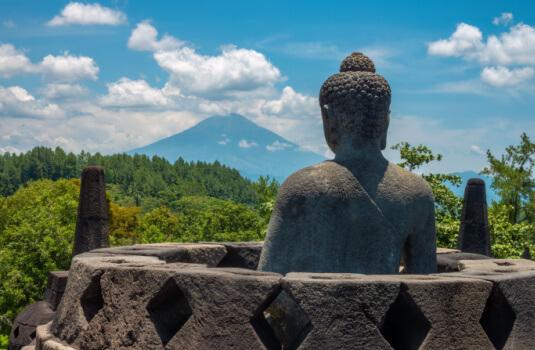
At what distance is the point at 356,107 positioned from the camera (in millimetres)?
5832

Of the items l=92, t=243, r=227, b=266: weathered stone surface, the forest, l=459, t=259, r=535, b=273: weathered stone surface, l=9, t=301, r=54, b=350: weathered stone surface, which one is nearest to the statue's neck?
l=459, t=259, r=535, b=273: weathered stone surface

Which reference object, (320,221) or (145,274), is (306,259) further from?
(145,274)

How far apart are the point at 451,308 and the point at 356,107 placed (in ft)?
6.39

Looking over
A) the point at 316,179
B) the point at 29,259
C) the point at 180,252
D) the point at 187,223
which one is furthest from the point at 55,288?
the point at 187,223

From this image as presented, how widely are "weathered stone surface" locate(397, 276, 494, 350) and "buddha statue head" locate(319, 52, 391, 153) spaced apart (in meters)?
1.55

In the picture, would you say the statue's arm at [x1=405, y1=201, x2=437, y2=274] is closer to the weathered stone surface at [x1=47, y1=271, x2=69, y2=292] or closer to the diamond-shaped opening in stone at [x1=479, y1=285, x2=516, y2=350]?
the diamond-shaped opening in stone at [x1=479, y1=285, x2=516, y2=350]

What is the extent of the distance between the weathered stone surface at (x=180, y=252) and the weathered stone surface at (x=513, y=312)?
329 centimetres

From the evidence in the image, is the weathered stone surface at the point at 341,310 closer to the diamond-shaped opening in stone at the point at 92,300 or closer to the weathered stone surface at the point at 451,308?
the weathered stone surface at the point at 451,308

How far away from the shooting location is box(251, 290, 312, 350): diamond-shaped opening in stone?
15.0 feet

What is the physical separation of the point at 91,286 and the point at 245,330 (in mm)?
1486

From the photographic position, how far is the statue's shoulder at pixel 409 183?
575 centimetres

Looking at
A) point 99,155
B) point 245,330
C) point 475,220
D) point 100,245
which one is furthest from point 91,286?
point 99,155

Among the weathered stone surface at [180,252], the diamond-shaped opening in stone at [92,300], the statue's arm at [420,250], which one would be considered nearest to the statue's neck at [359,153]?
the statue's arm at [420,250]

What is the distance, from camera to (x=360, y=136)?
5840 mm
